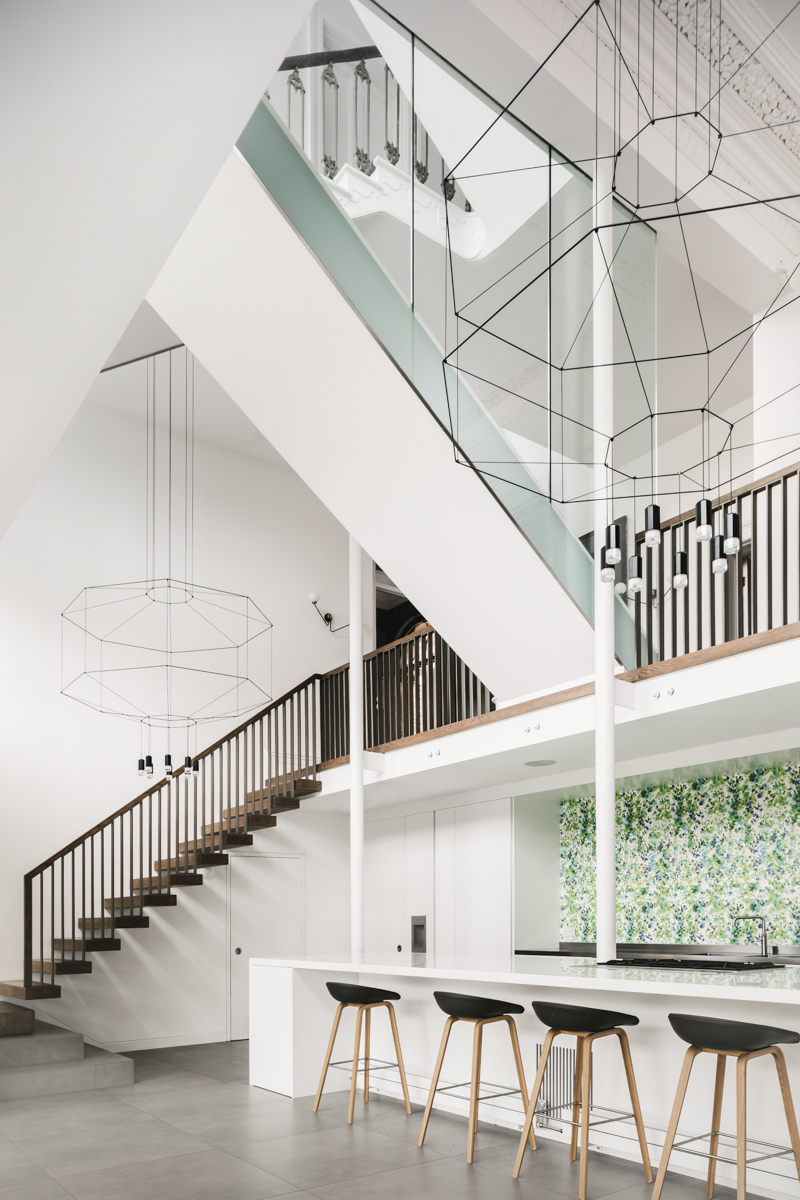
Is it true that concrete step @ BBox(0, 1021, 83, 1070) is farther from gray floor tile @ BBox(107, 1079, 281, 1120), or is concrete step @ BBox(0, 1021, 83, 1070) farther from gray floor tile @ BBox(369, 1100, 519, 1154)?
gray floor tile @ BBox(369, 1100, 519, 1154)

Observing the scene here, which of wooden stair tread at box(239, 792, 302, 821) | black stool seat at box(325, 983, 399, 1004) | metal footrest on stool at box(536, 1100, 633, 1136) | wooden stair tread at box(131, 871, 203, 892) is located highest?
wooden stair tread at box(239, 792, 302, 821)

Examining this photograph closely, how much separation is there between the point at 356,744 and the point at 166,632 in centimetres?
315

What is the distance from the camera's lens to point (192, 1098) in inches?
258

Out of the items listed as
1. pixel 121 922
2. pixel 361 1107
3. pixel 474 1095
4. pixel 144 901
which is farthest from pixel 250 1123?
pixel 144 901

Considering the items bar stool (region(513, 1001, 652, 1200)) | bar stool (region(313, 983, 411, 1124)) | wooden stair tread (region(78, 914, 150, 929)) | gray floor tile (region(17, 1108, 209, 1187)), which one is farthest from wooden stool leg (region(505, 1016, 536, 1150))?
wooden stair tread (region(78, 914, 150, 929))

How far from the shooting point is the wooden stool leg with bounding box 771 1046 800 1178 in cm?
373

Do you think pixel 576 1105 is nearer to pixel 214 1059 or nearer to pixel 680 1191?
pixel 680 1191

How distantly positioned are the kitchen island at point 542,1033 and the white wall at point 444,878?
2073 millimetres

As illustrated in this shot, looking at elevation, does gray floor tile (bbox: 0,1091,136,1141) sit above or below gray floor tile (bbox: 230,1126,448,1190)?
below

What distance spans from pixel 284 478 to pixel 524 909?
5984mm

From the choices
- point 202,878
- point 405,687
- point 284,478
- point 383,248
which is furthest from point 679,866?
point 284,478

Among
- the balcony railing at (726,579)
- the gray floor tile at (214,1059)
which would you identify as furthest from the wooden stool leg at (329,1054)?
the balcony railing at (726,579)

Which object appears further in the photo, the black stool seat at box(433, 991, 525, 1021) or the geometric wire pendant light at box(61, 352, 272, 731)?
the geometric wire pendant light at box(61, 352, 272, 731)

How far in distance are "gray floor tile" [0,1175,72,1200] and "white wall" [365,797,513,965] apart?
4277 mm
